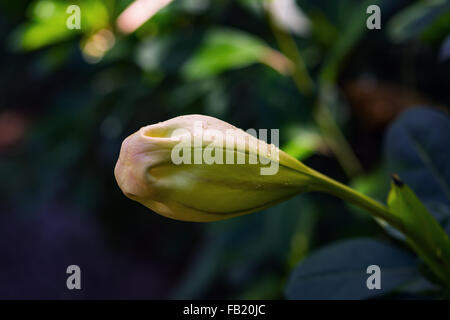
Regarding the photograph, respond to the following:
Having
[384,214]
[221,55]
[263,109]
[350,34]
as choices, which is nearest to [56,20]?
[221,55]

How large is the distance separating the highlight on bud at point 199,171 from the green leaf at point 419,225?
0.31 ft

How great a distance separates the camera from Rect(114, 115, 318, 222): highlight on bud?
403mm

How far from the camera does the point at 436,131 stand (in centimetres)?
64

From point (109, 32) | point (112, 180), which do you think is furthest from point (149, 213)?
point (109, 32)

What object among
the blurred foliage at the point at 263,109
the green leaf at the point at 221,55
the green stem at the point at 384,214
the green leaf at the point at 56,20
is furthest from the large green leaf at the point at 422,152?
the green leaf at the point at 56,20

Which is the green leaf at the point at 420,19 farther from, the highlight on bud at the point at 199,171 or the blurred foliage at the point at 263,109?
the highlight on bud at the point at 199,171

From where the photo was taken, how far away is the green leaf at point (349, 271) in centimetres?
55

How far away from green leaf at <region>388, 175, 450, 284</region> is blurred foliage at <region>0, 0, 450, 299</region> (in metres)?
0.05

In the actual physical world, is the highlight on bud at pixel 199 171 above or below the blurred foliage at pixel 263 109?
below

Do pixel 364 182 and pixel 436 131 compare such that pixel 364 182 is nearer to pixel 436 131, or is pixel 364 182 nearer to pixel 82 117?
pixel 436 131

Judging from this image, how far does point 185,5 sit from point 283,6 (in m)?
0.20

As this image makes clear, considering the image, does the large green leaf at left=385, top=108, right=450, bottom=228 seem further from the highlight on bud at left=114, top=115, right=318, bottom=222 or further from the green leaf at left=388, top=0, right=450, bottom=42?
the highlight on bud at left=114, top=115, right=318, bottom=222

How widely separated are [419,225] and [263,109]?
22.1 inches

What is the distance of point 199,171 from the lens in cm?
40
